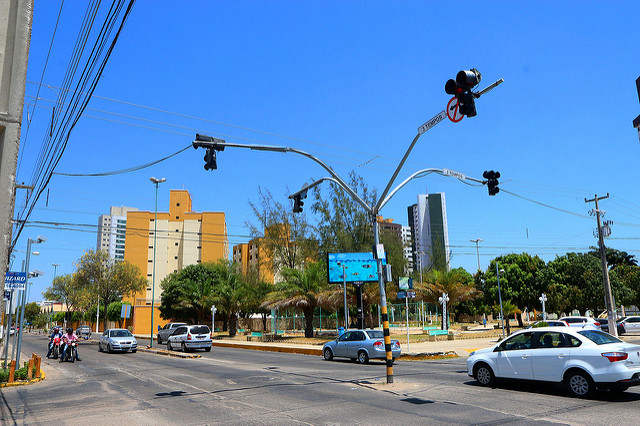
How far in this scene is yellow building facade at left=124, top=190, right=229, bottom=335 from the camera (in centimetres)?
10688

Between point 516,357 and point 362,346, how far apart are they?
415 inches

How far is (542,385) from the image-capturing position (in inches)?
504

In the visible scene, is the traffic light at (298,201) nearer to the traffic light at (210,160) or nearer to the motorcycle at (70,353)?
the traffic light at (210,160)

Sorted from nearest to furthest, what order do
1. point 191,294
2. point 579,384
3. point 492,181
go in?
point 579,384, point 492,181, point 191,294

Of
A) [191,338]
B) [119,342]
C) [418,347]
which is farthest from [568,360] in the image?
[119,342]

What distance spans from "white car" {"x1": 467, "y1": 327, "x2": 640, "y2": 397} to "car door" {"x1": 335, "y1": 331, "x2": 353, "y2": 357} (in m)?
10.5

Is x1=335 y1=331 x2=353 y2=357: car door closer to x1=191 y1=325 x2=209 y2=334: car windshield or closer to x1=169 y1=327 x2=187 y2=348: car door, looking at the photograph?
x1=191 y1=325 x2=209 y2=334: car windshield

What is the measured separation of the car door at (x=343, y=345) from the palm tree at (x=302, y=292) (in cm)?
1415

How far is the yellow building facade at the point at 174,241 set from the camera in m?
107

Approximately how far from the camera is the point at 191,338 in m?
31.3

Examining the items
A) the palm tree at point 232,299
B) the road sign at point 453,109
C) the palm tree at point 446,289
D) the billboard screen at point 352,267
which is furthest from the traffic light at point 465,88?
the palm tree at point 232,299

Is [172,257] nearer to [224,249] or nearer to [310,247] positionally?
[224,249]

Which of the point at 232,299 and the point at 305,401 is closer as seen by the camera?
the point at 305,401

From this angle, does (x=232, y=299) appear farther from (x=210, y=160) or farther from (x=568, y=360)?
(x=568, y=360)
